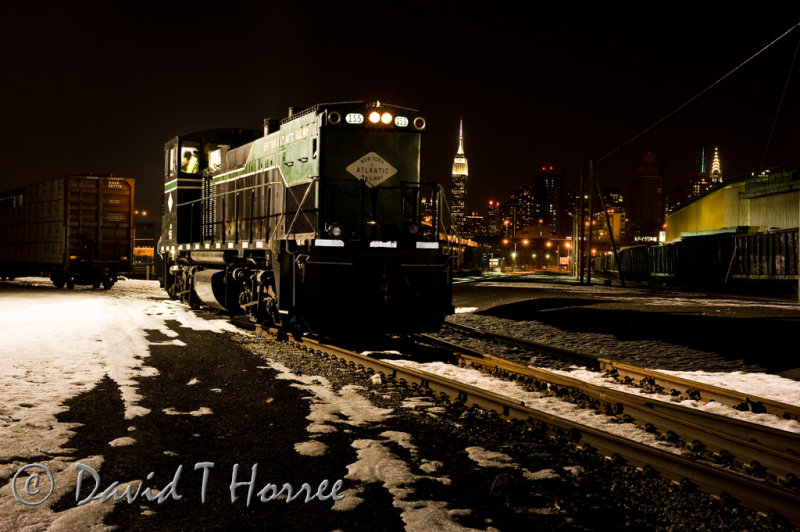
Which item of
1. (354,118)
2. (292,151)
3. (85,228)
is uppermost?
(354,118)

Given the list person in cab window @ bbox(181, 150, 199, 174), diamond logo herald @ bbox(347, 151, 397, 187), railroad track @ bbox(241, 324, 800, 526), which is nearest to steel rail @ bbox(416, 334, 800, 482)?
railroad track @ bbox(241, 324, 800, 526)

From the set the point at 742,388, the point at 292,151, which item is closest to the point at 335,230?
the point at 292,151

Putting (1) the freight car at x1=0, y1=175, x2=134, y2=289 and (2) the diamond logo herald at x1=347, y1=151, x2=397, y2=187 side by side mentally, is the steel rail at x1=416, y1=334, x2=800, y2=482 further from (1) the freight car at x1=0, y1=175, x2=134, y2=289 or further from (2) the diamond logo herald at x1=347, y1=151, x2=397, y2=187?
(1) the freight car at x1=0, y1=175, x2=134, y2=289

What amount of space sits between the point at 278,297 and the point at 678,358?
608cm

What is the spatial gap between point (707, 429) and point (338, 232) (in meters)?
5.80

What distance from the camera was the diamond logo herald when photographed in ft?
34.4

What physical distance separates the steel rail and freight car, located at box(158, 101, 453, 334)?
3.07m

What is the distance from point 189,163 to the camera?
52.0 ft

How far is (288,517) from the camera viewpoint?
3646 mm

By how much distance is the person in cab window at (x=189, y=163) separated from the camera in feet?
51.8

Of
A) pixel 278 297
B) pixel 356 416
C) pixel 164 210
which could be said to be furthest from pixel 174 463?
pixel 164 210

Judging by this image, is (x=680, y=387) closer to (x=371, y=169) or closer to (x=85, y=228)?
(x=371, y=169)

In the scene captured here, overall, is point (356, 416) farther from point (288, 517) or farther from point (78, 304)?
point (78, 304)

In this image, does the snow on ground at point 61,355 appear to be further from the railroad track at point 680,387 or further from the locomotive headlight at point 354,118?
the railroad track at point 680,387
